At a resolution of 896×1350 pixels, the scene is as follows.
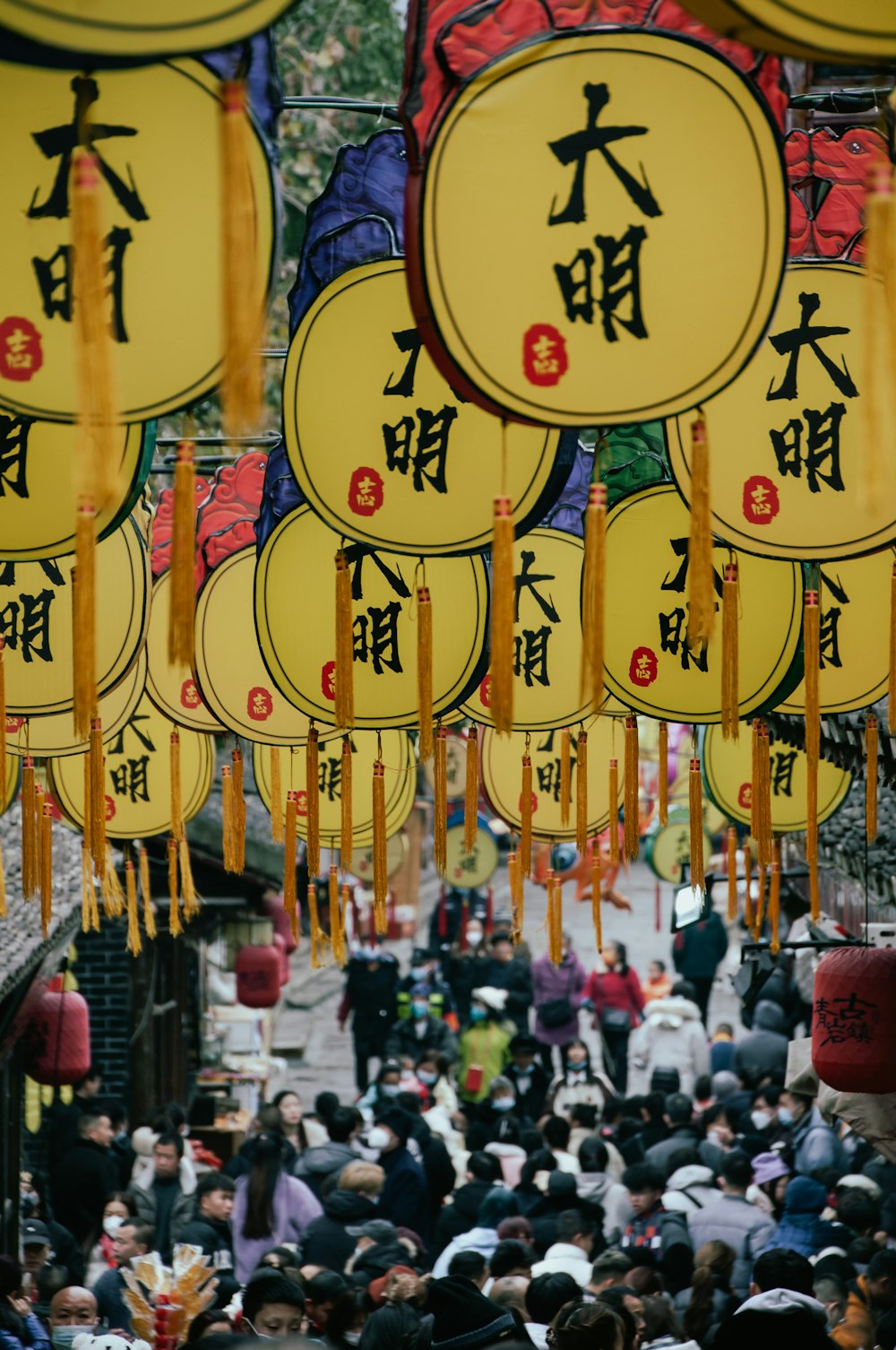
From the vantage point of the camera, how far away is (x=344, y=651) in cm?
652

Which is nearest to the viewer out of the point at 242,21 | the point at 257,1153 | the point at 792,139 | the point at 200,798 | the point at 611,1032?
the point at 242,21

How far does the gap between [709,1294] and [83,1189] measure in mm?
5193

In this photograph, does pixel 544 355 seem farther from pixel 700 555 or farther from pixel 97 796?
Result: pixel 97 796

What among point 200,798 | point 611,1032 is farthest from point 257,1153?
point 611,1032

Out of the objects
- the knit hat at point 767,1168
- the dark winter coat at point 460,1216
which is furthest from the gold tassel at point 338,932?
the knit hat at point 767,1168

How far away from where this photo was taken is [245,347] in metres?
4.22

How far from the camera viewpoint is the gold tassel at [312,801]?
8047 mm

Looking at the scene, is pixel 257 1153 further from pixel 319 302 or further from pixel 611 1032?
pixel 611 1032

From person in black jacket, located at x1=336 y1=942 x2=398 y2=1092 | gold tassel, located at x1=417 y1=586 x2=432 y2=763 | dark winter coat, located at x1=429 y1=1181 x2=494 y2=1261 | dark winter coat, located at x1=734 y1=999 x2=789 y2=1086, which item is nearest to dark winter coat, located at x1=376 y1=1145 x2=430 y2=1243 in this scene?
dark winter coat, located at x1=429 y1=1181 x2=494 y2=1261

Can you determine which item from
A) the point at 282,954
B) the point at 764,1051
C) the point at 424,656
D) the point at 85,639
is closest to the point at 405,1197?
the point at 764,1051

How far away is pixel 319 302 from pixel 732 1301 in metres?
5.20

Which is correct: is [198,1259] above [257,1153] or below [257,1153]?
above

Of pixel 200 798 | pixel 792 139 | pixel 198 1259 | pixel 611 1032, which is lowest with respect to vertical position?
pixel 611 1032

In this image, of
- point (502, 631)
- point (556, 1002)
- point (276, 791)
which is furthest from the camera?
point (556, 1002)
